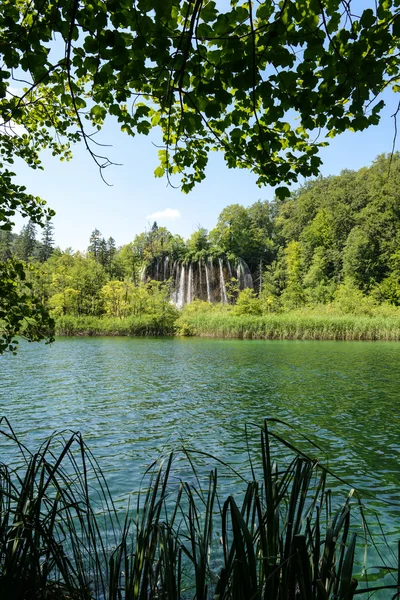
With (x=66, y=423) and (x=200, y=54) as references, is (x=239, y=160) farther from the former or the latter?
(x=66, y=423)

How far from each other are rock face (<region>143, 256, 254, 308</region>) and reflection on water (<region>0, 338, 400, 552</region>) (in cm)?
3370

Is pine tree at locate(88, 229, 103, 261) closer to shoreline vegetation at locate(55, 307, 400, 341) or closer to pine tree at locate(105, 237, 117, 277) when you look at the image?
pine tree at locate(105, 237, 117, 277)

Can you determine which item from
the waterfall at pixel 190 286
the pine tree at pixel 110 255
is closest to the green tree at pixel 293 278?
the waterfall at pixel 190 286

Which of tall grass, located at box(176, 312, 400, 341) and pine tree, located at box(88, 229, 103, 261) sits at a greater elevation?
pine tree, located at box(88, 229, 103, 261)

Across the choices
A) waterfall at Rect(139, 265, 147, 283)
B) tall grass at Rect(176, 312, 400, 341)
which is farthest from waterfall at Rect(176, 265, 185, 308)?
tall grass at Rect(176, 312, 400, 341)

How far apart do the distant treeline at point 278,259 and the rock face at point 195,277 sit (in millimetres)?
249

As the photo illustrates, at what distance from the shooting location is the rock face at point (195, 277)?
50.9m

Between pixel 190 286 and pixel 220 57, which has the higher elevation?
pixel 190 286

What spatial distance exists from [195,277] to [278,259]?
14.6 meters

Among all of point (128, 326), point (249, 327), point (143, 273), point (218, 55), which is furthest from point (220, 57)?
point (143, 273)

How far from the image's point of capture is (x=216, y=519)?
13.9 feet

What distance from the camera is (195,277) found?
169ft

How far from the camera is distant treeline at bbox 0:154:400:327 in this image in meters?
42.2

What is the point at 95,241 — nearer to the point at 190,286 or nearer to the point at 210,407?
the point at 190,286
